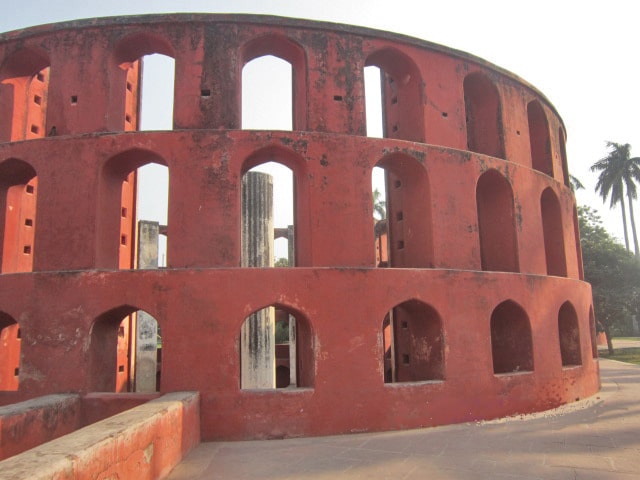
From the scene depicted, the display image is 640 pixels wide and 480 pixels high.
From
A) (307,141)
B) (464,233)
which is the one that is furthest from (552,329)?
(307,141)

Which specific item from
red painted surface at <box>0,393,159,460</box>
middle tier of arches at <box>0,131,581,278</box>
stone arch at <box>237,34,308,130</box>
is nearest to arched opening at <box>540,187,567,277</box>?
middle tier of arches at <box>0,131,581,278</box>

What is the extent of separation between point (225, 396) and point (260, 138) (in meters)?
4.04

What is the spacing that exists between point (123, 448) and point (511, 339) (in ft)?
25.4

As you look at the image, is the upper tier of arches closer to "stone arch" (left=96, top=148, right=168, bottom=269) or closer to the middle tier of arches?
the middle tier of arches

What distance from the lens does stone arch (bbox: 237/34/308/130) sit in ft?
30.8

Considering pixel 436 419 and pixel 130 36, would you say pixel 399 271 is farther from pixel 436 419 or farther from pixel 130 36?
pixel 130 36

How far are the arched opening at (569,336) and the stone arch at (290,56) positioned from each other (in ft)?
22.7

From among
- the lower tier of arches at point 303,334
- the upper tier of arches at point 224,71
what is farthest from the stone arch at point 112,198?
the lower tier of arches at point 303,334

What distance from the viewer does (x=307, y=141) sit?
872 centimetres

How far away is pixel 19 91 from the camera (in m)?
10.3

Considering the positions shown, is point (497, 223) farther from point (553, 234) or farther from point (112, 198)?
point (112, 198)

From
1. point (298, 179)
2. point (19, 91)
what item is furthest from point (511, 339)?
point (19, 91)

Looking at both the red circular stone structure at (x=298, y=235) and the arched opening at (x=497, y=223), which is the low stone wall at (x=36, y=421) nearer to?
the red circular stone structure at (x=298, y=235)

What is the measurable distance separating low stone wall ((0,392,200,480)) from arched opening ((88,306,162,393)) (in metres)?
1.74
